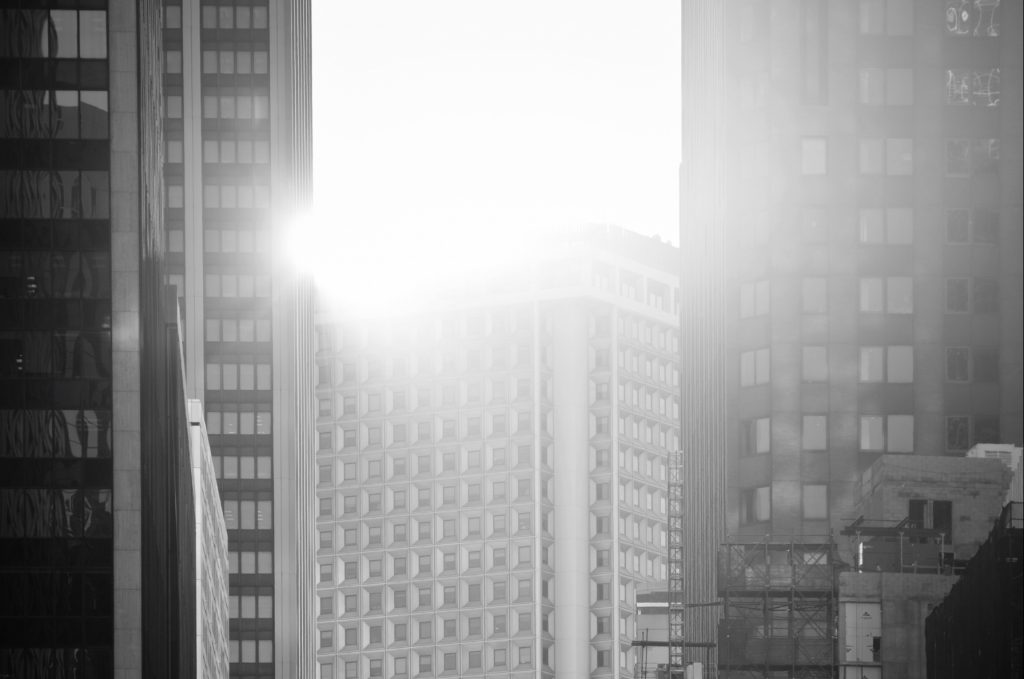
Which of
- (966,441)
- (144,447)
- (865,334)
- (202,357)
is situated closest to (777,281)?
(865,334)

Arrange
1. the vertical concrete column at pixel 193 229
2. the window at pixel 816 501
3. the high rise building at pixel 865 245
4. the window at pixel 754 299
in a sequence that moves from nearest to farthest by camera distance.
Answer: the window at pixel 816 501
the high rise building at pixel 865 245
the window at pixel 754 299
the vertical concrete column at pixel 193 229

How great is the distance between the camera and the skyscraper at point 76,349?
95.6 meters

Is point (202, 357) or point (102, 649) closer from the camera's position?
point (102, 649)

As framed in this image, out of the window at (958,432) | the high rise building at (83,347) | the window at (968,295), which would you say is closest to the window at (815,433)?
the window at (958,432)

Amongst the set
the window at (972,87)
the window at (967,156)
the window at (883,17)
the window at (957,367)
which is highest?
the window at (883,17)

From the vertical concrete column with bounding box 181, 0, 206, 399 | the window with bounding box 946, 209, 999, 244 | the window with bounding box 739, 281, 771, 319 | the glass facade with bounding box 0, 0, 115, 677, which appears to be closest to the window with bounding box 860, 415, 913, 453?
the window with bounding box 739, 281, 771, 319

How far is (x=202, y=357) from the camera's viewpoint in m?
186

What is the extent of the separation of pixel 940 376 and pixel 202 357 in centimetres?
7589

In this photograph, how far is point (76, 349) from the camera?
97312 mm

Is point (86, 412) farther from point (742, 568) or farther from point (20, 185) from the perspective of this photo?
point (742, 568)

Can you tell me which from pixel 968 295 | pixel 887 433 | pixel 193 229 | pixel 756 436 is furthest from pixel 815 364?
pixel 193 229

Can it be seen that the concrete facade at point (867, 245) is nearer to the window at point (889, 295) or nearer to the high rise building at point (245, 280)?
the window at point (889, 295)

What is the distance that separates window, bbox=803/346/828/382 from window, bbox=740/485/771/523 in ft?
23.0

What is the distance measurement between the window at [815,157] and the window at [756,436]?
15.1 m
